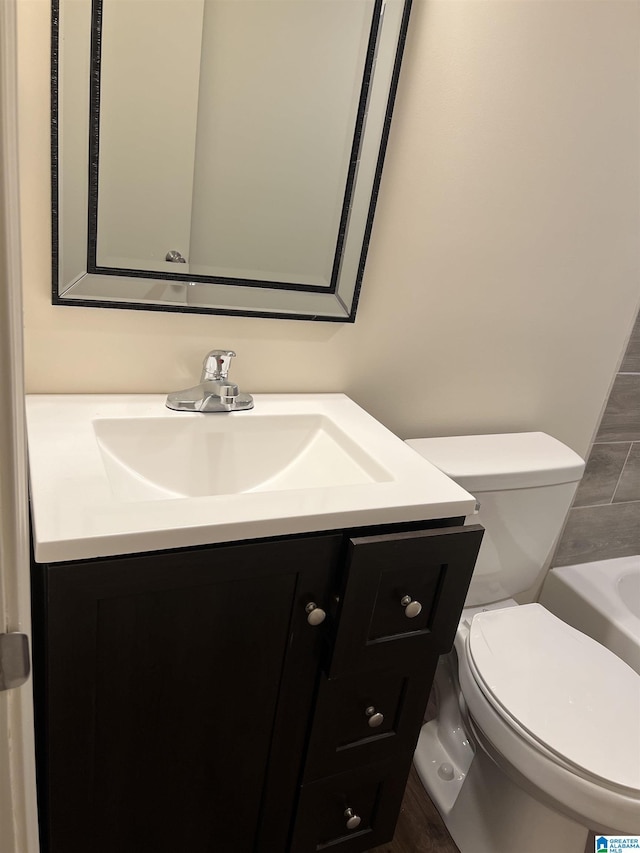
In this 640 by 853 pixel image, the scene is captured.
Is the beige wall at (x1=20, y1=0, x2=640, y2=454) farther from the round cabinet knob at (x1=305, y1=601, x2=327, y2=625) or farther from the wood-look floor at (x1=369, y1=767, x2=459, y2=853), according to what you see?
the wood-look floor at (x1=369, y1=767, x2=459, y2=853)

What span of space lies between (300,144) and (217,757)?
104 centimetres

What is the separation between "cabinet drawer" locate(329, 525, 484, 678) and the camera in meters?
0.95

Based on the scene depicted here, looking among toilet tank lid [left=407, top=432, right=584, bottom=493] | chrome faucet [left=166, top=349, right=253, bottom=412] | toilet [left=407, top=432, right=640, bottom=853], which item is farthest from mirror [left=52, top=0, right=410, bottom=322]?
toilet [left=407, top=432, right=640, bottom=853]

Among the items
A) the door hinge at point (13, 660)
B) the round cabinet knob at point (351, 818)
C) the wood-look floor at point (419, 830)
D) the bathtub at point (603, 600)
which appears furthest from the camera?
the bathtub at point (603, 600)

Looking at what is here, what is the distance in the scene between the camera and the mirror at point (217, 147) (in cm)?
97

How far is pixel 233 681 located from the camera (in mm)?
963

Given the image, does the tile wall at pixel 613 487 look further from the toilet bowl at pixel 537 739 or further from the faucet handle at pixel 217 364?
the faucet handle at pixel 217 364

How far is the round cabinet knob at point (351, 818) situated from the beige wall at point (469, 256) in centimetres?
80

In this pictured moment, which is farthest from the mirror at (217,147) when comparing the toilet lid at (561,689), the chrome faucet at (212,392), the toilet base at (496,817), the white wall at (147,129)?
the toilet base at (496,817)

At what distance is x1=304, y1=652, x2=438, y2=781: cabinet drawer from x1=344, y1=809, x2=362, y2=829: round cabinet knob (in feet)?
0.42

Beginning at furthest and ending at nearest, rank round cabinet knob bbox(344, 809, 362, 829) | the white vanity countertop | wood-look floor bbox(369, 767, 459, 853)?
wood-look floor bbox(369, 767, 459, 853), round cabinet knob bbox(344, 809, 362, 829), the white vanity countertop

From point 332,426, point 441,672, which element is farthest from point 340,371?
point 441,672

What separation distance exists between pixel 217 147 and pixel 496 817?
145 cm

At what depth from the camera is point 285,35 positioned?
106 centimetres
